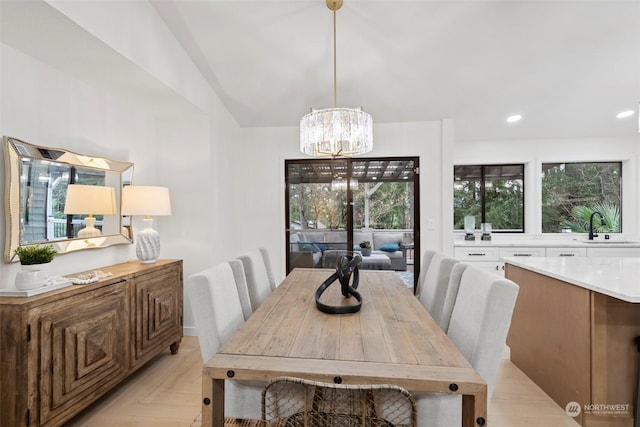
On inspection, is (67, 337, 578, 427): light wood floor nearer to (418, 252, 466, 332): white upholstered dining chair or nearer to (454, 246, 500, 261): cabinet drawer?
(418, 252, 466, 332): white upholstered dining chair

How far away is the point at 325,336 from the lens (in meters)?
1.26

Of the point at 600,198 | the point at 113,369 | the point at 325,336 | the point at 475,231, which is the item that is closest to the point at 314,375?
the point at 325,336

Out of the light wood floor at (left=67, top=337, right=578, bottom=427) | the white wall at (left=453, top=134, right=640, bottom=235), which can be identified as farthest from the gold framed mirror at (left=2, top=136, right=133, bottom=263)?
the white wall at (left=453, top=134, right=640, bottom=235)

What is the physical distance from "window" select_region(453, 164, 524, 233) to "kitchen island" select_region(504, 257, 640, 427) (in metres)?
2.21

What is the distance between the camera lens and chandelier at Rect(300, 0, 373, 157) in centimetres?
205

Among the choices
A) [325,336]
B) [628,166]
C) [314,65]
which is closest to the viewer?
[325,336]

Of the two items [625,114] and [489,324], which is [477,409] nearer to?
[489,324]

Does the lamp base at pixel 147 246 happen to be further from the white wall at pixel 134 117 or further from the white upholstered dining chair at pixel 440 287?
the white upholstered dining chair at pixel 440 287

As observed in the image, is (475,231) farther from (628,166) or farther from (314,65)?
(314,65)

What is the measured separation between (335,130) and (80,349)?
2.07 m

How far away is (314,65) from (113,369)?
9.49 feet

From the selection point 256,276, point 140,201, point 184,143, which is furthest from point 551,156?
point 140,201

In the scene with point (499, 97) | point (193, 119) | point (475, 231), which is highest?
point (499, 97)

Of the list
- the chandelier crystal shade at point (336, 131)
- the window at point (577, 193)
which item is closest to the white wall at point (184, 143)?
the window at point (577, 193)
